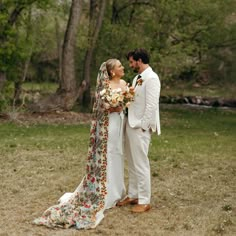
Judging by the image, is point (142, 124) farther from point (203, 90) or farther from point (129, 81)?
point (203, 90)

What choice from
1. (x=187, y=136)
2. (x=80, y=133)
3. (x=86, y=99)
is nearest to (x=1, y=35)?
(x=86, y=99)

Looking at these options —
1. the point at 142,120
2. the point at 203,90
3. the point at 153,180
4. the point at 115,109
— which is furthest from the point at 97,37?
the point at 142,120

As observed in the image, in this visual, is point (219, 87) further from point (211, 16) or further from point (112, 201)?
point (112, 201)

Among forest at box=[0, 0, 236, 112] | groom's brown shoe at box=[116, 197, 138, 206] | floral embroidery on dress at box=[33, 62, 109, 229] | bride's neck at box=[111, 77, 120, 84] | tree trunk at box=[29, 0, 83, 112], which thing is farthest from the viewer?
forest at box=[0, 0, 236, 112]

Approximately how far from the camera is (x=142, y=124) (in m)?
7.98

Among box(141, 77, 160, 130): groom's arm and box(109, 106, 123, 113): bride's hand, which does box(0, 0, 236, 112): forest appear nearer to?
box(109, 106, 123, 113): bride's hand

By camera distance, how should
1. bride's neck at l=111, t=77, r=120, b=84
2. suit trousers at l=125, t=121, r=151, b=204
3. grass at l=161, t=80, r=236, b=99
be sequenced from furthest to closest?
grass at l=161, t=80, r=236, b=99
bride's neck at l=111, t=77, r=120, b=84
suit trousers at l=125, t=121, r=151, b=204

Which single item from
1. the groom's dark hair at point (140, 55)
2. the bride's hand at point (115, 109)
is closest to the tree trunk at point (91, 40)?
the bride's hand at point (115, 109)

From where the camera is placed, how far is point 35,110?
71.3 feet

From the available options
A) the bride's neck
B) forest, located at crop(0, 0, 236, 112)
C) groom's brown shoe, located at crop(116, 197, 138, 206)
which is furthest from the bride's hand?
forest, located at crop(0, 0, 236, 112)

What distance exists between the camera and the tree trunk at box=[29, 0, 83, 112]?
2185 centimetres

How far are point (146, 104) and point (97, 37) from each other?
16.7 meters

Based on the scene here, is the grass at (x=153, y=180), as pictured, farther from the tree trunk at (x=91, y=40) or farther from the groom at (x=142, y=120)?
the tree trunk at (x=91, y=40)

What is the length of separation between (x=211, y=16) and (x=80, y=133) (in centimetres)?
1441
